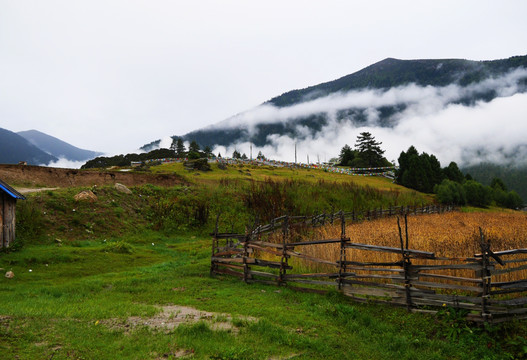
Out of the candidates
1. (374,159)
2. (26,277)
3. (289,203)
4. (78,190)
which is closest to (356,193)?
(289,203)

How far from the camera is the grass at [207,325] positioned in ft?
17.3

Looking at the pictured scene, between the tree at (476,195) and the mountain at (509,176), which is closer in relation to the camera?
the tree at (476,195)

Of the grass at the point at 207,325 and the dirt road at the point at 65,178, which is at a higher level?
the dirt road at the point at 65,178

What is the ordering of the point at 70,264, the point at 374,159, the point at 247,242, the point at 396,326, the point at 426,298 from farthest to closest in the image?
the point at 374,159 → the point at 70,264 → the point at 247,242 → the point at 426,298 → the point at 396,326

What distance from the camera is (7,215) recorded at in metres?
13.1

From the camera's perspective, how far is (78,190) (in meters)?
20.8

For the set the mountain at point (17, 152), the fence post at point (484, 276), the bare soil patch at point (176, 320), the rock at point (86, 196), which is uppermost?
the mountain at point (17, 152)

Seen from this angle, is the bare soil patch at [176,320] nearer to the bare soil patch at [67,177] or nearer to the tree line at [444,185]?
the bare soil patch at [67,177]

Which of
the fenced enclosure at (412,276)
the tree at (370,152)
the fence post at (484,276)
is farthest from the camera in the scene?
the tree at (370,152)

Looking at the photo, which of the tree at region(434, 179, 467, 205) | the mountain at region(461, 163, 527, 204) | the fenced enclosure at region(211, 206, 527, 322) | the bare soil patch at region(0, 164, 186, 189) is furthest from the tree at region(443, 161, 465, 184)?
the mountain at region(461, 163, 527, 204)

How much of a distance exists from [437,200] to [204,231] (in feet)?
127

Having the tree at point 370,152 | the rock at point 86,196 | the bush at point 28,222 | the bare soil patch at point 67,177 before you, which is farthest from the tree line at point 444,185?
the bush at point 28,222

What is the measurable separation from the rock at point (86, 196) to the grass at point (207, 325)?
9733 mm

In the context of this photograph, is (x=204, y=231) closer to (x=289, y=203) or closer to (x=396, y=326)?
(x=289, y=203)
